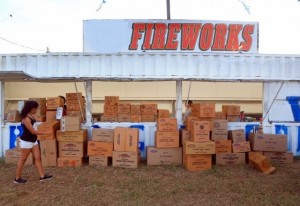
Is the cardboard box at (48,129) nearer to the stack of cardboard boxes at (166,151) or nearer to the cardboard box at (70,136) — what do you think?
the cardboard box at (70,136)

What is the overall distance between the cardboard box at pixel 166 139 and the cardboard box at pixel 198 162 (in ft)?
2.03

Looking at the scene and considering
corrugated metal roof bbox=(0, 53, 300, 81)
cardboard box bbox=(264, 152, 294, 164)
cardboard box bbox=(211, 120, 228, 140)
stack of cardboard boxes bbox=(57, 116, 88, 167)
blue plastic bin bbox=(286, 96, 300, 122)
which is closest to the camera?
stack of cardboard boxes bbox=(57, 116, 88, 167)

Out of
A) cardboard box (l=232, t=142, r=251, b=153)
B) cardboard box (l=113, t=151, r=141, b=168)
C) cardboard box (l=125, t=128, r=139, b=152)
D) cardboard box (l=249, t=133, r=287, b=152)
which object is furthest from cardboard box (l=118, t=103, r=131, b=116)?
cardboard box (l=249, t=133, r=287, b=152)

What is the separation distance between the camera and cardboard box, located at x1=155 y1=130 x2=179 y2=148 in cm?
846

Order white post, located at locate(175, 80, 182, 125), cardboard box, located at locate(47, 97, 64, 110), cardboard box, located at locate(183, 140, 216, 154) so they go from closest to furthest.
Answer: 1. cardboard box, located at locate(183, 140, 216, 154)
2. cardboard box, located at locate(47, 97, 64, 110)
3. white post, located at locate(175, 80, 182, 125)

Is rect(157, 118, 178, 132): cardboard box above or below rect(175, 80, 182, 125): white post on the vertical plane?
below

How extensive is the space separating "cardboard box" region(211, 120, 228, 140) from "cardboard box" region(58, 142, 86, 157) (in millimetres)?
3299

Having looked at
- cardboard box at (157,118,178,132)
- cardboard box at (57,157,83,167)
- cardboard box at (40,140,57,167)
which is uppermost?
cardboard box at (157,118,178,132)

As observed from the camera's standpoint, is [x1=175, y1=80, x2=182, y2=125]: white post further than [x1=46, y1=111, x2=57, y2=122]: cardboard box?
Yes

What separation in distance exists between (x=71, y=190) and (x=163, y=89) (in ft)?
34.3

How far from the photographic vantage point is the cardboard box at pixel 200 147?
782 centimetres

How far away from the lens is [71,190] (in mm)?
6281

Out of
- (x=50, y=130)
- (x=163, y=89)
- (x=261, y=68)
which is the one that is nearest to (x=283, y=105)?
(x=261, y=68)

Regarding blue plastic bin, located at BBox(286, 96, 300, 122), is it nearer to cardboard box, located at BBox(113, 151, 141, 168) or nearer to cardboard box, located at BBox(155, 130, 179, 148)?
cardboard box, located at BBox(155, 130, 179, 148)
